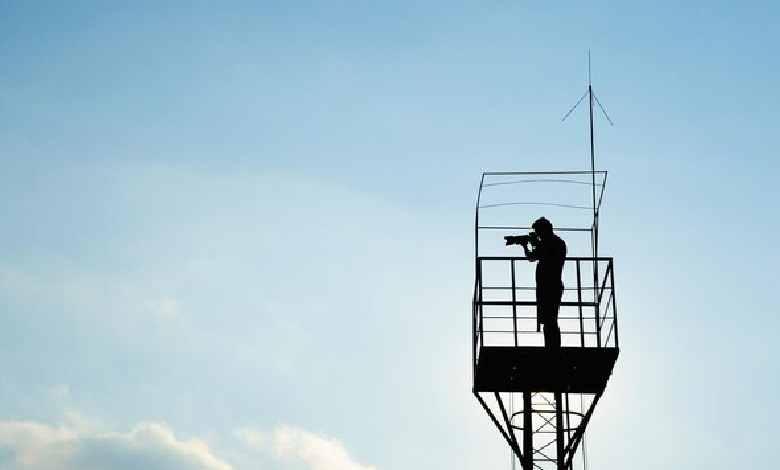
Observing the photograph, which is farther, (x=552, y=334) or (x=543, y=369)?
(x=543, y=369)

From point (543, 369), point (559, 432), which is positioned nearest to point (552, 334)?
point (543, 369)

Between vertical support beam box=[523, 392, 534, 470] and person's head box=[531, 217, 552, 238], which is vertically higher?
person's head box=[531, 217, 552, 238]

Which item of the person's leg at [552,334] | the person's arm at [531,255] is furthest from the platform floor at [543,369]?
the person's arm at [531,255]

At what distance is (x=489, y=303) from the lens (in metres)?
21.0

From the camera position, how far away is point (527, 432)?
22.2 metres

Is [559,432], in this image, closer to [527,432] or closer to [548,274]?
[527,432]

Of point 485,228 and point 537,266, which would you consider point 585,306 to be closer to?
point 537,266

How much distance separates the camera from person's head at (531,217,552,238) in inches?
844

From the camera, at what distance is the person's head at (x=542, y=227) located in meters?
21.4

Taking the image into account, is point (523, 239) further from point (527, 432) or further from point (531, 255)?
point (527, 432)

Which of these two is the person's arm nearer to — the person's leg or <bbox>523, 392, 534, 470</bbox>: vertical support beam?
the person's leg

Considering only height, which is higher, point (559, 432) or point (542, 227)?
point (542, 227)

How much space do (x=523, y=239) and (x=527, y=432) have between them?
342 cm

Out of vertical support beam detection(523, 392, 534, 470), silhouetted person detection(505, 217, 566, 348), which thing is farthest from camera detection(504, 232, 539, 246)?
vertical support beam detection(523, 392, 534, 470)
